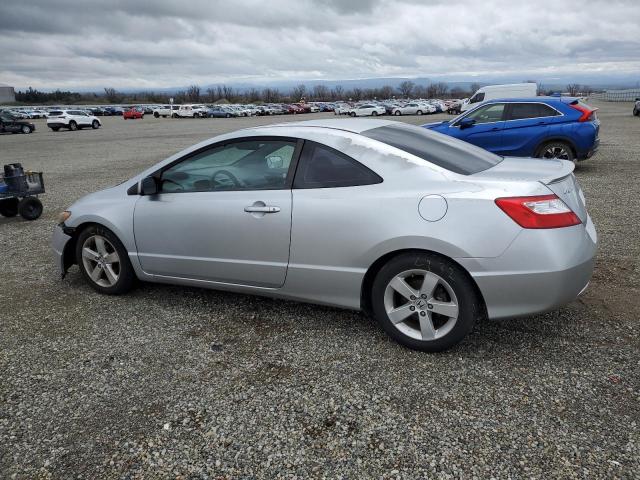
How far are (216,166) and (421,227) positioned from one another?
1.78 metres

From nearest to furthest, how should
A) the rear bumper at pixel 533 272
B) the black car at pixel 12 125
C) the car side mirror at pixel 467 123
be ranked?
the rear bumper at pixel 533 272
the car side mirror at pixel 467 123
the black car at pixel 12 125

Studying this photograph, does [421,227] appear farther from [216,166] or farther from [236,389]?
[216,166]

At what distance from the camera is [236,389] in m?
3.11

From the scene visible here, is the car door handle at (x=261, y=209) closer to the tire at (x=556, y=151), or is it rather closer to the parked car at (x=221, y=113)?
the tire at (x=556, y=151)

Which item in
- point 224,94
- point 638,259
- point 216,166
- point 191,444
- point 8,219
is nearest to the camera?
point 191,444

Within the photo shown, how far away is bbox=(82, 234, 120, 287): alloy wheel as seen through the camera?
4.53 meters

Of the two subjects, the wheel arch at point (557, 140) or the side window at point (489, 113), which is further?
the side window at point (489, 113)

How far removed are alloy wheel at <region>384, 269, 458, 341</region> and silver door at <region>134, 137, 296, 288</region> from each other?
2.73ft

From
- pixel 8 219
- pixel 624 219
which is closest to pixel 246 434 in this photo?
pixel 624 219

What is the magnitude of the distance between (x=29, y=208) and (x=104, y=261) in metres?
4.25

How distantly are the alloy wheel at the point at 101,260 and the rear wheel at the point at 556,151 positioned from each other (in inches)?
347

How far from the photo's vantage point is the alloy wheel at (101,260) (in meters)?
4.53

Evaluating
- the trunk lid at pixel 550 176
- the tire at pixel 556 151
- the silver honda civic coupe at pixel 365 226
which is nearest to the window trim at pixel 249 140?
the silver honda civic coupe at pixel 365 226

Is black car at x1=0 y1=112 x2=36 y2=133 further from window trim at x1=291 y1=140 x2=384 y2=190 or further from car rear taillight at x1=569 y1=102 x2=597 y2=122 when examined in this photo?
window trim at x1=291 y1=140 x2=384 y2=190
